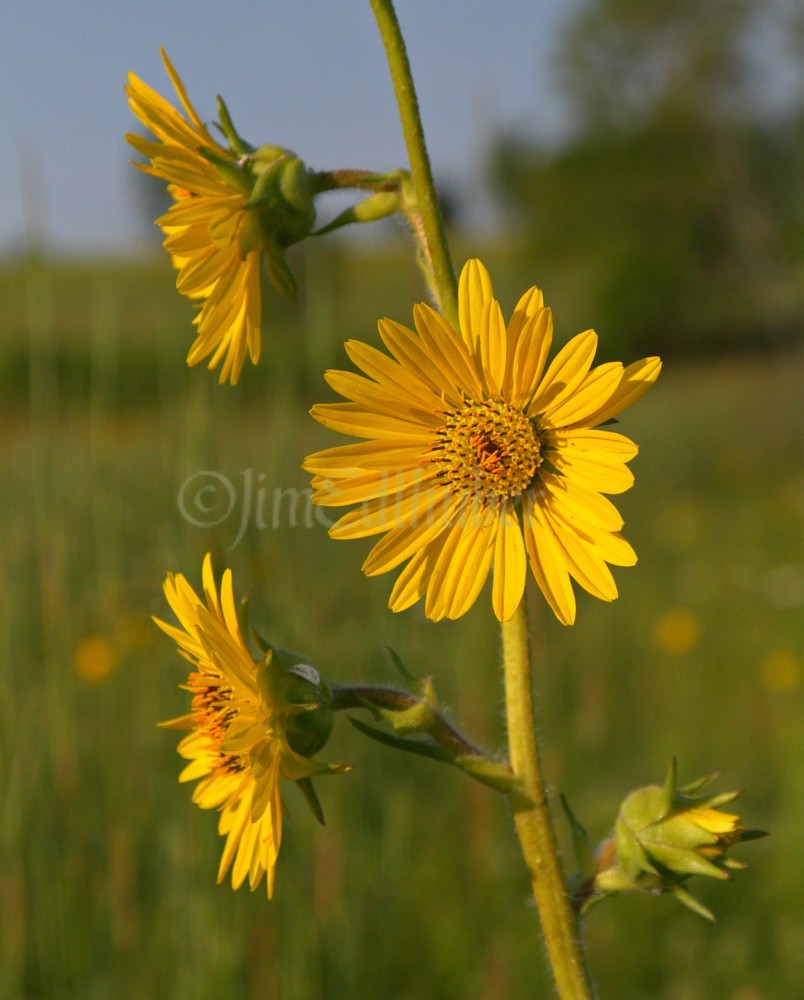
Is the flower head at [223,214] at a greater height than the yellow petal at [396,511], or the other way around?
the flower head at [223,214]

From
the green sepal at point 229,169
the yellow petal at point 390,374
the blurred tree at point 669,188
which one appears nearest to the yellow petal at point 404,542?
the yellow petal at point 390,374

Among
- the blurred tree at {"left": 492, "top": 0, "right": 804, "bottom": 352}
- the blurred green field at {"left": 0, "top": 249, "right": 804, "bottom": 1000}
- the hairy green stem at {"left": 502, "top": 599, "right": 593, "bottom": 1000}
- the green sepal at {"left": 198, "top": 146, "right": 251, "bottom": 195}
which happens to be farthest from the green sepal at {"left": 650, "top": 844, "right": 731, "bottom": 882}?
the blurred tree at {"left": 492, "top": 0, "right": 804, "bottom": 352}

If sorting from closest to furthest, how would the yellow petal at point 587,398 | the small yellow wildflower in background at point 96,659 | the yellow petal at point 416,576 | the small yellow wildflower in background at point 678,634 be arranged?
the yellow petal at point 587,398
the yellow petal at point 416,576
the small yellow wildflower in background at point 96,659
the small yellow wildflower in background at point 678,634

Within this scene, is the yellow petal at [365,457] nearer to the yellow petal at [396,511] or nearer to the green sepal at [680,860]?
the yellow petal at [396,511]

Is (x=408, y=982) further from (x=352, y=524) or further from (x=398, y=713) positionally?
(x=352, y=524)

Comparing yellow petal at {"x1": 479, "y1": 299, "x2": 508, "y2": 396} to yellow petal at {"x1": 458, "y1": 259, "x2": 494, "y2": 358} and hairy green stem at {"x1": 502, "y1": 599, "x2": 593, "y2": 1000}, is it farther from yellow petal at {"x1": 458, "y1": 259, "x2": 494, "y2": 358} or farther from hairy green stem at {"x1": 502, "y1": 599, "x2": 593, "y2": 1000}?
hairy green stem at {"x1": 502, "y1": 599, "x2": 593, "y2": 1000}

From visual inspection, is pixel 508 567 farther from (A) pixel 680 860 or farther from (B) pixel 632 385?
(A) pixel 680 860

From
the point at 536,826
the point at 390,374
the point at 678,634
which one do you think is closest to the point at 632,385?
the point at 390,374
